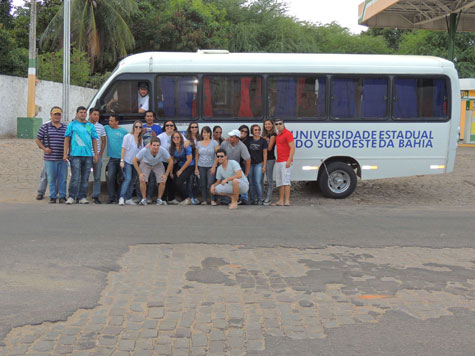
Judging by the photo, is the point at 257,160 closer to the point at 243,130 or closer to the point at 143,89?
the point at 243,130

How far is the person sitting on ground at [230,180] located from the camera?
36.3ft

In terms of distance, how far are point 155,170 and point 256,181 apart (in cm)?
199

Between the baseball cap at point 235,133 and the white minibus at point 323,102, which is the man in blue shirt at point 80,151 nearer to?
the white minibus at point 323,102

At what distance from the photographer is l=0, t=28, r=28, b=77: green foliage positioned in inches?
A: 1154

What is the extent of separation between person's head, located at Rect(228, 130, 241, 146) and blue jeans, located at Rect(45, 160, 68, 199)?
10.3 feet

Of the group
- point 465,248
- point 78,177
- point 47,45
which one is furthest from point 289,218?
point 47,45

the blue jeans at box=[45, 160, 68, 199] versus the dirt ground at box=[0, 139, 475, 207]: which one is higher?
the blue jeans at box=[45, 160, 68, 199]

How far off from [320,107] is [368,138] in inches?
46.9

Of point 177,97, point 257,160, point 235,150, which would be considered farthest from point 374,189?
point 177,97

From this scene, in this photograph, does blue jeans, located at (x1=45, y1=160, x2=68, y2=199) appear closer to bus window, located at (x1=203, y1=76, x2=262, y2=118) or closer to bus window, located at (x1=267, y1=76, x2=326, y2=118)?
bus window, located at (x1=203, y1=76, x2=262, y2=118)

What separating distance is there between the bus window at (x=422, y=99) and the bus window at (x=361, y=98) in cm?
31

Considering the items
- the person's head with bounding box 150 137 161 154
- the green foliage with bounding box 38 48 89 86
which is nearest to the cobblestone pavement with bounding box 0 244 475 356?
the person's head with bounding box 150 137 161 154

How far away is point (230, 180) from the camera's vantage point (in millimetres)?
11141

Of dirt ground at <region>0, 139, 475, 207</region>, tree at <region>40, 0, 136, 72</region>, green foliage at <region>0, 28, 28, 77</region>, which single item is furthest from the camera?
tree at <region>40, 0, 136, 72</region>
